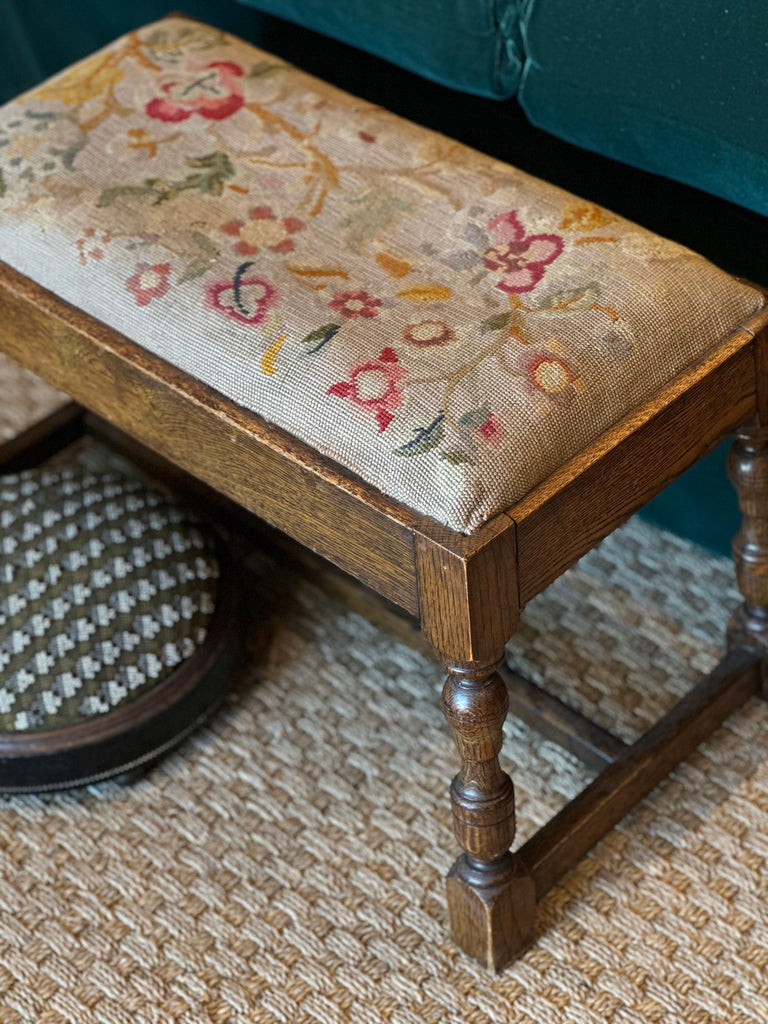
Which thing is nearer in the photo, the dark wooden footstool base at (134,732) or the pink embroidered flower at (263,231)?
the pink embroidered flower at (263,231)

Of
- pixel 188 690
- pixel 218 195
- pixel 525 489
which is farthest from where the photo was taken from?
pixel 188 690

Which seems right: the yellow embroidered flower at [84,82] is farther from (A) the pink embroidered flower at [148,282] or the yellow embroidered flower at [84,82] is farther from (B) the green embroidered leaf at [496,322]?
(B) the green embroidered leaf at [496,322]

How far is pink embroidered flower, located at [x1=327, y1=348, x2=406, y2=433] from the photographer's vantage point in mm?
715

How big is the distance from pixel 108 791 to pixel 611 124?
Answer: 610 millimetres

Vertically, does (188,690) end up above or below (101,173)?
below

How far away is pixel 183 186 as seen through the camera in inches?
34.6

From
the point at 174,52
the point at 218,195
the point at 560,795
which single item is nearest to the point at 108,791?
the point at 560,795

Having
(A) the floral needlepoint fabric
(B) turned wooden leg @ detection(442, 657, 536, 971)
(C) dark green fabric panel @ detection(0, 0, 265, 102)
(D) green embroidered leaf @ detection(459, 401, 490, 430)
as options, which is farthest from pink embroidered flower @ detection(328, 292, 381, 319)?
(C) dark green fabric panel @ detection(0, 0, 265, 102)

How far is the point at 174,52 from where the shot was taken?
3.32 feet

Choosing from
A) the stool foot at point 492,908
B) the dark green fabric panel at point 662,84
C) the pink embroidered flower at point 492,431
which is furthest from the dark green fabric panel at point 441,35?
the stool foot at point 492,908

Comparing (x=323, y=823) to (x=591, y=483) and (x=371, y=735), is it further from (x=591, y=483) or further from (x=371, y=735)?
(x=591, y=483)

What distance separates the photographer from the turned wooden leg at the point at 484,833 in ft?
2.45

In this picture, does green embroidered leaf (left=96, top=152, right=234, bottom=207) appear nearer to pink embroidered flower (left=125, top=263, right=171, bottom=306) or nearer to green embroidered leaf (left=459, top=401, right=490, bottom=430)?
pink embroidered flower (left=125, top=263, right=171, bottom=306)

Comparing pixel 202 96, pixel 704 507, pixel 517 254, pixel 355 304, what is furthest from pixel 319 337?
pixel 704 507
